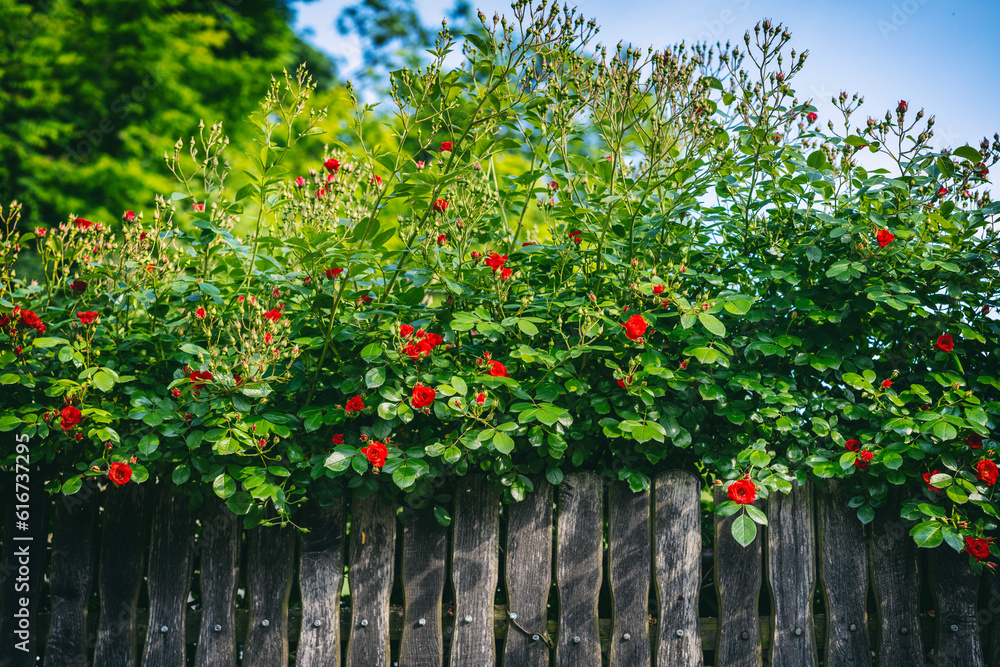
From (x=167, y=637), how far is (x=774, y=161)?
8.38ft

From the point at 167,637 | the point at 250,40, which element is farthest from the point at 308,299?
the point at 250,40

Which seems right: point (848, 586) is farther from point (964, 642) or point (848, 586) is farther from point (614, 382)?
point (614, 382)

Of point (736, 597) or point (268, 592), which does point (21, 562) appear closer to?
point (268, 592)

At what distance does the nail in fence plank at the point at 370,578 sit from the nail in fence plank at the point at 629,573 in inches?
29.0

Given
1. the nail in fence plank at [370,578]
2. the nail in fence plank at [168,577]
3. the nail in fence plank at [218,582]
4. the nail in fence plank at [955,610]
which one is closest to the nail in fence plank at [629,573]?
the nail in fence plank at [370,578]

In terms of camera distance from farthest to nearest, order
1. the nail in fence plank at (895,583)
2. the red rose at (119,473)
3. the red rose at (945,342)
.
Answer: the nail in fence plank at (895,583), the red rose at (945,342), the red rose at (119,473)

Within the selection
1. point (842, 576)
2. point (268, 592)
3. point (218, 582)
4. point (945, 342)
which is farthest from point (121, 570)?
point (945, 342)

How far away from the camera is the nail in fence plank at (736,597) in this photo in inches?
79.0

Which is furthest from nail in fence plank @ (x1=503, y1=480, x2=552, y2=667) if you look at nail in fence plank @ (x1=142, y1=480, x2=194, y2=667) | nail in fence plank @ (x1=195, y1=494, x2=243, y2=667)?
nail in fence plank @ (x1=142, y1=480, x2=194, y2=667)

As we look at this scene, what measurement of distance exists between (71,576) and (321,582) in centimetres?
81

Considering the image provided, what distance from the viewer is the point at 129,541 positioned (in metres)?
1.98

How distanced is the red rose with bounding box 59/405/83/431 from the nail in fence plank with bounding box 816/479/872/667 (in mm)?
2335

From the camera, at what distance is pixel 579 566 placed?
2.00 meters

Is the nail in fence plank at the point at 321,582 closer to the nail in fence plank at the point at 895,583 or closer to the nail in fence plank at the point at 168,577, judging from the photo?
the nail in fence plank at the point at 168,577
